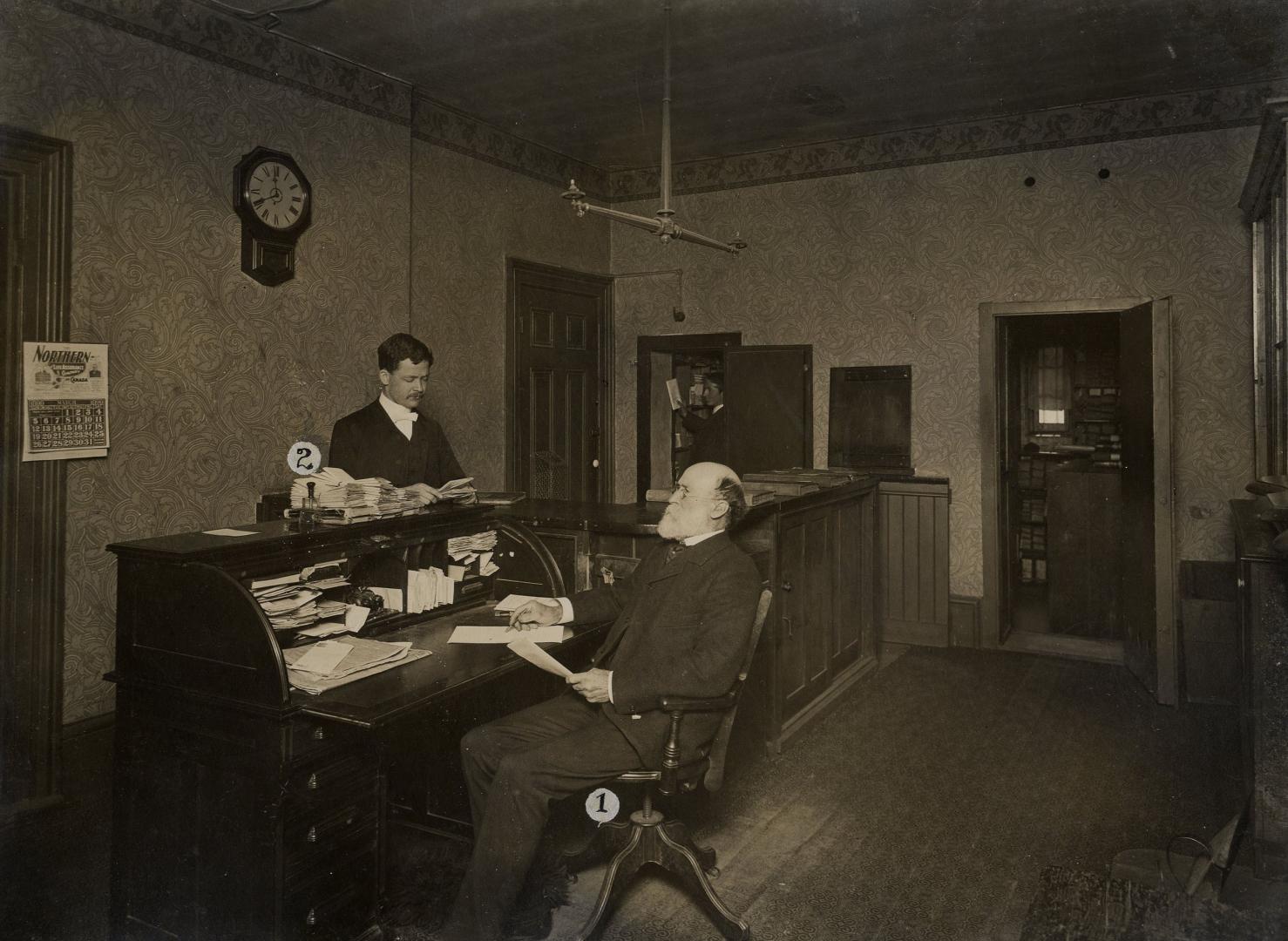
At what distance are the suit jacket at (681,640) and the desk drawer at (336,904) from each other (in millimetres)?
828

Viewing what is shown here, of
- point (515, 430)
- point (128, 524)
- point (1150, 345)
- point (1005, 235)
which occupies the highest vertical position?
point (1005, 235)

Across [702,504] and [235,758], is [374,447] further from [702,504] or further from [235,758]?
[235,758]

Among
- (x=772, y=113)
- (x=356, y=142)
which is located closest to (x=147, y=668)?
(x=356, y=142)

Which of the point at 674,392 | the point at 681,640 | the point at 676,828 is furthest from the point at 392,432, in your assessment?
the point at 674,392

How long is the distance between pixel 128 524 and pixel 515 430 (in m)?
2.75

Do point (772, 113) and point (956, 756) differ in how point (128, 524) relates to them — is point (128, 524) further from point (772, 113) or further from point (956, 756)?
point (772, 113)

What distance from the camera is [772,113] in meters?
5.74

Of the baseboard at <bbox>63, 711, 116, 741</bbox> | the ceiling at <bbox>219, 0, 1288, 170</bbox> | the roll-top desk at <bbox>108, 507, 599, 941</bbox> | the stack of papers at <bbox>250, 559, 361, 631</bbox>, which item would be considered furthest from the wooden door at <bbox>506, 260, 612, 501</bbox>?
the roll-top desk at <bbox>108, 507, 599, 941</bbox>

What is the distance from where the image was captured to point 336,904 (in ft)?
8.33

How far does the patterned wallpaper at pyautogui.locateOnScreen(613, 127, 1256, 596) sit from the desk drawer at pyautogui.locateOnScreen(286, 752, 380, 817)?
4.50 m

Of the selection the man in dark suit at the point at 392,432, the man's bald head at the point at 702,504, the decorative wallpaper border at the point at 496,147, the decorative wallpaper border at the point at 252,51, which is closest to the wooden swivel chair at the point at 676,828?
the man's bald head at the point at 702,504

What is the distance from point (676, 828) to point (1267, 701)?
184cm

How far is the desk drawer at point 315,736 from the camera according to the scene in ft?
7.75

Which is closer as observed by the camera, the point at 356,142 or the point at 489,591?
the point at 489,591
